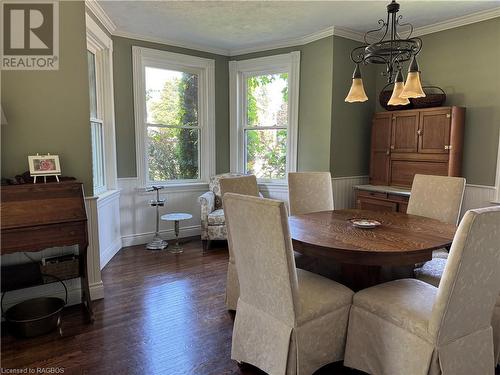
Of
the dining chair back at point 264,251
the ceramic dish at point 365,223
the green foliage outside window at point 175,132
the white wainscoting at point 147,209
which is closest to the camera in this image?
the dining chair back at point 264,251

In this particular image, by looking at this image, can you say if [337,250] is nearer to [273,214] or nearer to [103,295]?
[273,214]

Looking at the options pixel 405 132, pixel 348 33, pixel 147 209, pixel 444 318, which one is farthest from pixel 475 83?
pixel 147 209

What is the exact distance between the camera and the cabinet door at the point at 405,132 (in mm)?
3867

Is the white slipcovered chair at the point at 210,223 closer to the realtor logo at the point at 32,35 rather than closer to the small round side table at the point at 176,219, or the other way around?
the small round side table at the point at 176,219

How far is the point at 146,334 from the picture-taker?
2.37m

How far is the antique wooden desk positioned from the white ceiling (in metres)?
2.04

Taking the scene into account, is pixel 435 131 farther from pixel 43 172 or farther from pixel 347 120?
pixel 43 172

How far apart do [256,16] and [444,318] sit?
10.7 ft

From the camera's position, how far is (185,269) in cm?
359

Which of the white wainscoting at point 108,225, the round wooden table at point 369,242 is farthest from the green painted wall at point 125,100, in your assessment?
the round wooden table at point 369,242

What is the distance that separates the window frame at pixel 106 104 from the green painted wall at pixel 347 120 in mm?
2612

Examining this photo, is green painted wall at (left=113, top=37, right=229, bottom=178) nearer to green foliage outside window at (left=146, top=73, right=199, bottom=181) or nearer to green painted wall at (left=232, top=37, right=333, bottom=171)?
green foliage outside window at (left=146, top=73, right=199, bottom=181)

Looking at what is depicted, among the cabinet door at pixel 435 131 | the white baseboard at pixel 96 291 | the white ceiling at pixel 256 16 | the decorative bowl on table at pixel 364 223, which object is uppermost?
the white ceiling at pixel 256 16

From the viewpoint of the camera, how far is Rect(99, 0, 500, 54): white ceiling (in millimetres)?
3309
